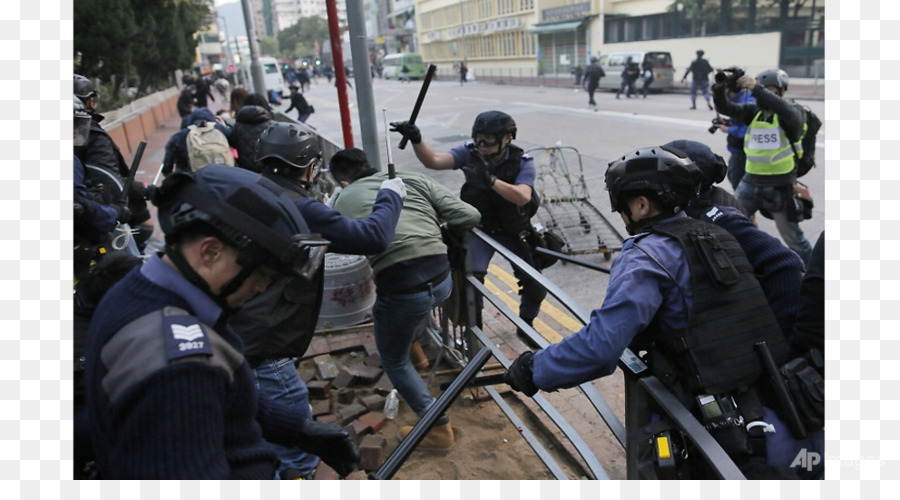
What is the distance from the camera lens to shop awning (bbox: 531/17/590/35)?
1435 inches

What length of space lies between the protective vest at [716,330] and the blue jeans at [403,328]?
1.49 m

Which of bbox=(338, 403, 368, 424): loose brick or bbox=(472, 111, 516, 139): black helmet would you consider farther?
bbox=(472, 111, 516, 139): black helmet

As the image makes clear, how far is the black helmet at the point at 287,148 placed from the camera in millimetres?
2840

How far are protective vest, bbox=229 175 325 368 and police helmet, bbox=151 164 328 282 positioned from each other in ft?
3.92

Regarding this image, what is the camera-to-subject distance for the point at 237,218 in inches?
54.3

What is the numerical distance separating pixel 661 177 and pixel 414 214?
4.96 ft

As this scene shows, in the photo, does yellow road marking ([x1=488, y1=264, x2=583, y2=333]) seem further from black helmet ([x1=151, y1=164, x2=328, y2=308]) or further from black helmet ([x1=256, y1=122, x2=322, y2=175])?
black helmet ([x1=151, y1=164, x2=328, y2=308])

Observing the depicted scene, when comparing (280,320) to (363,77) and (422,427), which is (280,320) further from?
(363,77)

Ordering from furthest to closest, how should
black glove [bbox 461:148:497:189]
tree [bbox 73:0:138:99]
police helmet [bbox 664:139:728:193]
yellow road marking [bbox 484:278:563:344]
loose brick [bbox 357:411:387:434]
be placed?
1. tree [bbox 73:0:138:99]
2. yellow road marking [bbox 484:278:563:344]
3. black glove [bbox 461:148:497:189]
4. loose brick [bbox 357:411:387:434]
5. police helmet [bbox 664:139:728:193]

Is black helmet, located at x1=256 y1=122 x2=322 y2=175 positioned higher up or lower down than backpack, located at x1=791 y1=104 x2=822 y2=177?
higher up

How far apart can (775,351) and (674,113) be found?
56.4 feet

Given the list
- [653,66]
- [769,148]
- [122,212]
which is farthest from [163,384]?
[653,66]

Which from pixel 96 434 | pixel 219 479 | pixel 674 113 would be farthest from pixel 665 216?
pixel 674 113

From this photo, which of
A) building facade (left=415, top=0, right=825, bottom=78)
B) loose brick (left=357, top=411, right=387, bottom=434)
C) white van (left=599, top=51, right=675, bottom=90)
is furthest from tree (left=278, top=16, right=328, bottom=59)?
loose brick (left=357, top=411, right=387, bottom=434)
